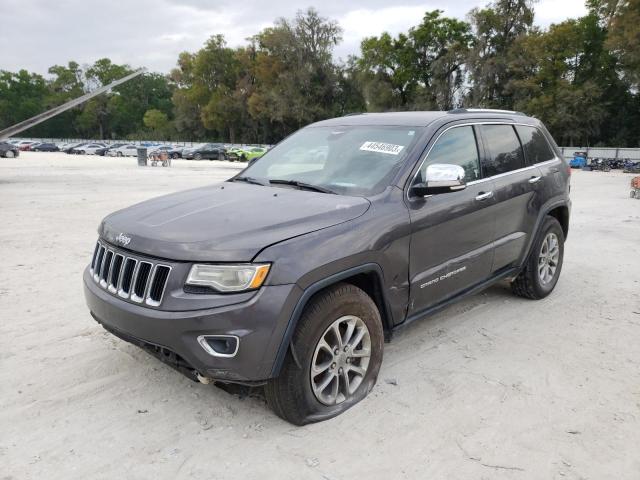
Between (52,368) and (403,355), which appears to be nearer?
(52,368)

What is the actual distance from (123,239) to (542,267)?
13.1 ft

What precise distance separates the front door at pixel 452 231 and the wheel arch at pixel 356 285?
259 mm

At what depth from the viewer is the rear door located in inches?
165

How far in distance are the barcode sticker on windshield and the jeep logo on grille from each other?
1.79m

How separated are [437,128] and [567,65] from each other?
1965 inches

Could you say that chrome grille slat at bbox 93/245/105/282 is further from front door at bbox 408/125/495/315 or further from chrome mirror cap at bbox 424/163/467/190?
chrome mirror cap at bbox 424/163/467/190

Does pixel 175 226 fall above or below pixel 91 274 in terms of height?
above

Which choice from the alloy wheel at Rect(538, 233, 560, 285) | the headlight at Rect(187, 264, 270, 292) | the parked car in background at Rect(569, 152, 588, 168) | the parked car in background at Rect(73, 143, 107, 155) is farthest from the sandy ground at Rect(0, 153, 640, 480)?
the parked car in background at Rect(73, 143, 107, 155)

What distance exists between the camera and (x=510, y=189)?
14.1 ft

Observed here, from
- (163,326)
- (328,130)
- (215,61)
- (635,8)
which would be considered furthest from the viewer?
(215,61)

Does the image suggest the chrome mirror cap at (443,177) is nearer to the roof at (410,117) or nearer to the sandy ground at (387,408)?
the roof at (410,117)

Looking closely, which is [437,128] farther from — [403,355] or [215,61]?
[215,61]

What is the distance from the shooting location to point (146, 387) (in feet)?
10.9

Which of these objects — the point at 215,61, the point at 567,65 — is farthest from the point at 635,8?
the point at 215,61
